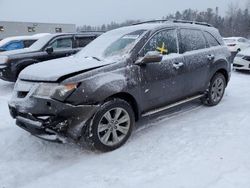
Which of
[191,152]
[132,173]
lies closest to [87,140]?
[132,173]

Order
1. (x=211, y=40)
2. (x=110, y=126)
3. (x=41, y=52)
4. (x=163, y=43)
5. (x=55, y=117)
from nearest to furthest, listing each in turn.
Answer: (x=55, y=117) < (x=110, y=126) < (x=163, y=43) < (x=211, y=40) < (x=41, y=52)

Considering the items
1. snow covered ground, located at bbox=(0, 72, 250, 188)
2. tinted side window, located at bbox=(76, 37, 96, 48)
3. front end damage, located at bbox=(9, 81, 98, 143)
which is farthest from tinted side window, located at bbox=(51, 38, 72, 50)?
front end damage, located at bbox=(9, 81, 98, 143)

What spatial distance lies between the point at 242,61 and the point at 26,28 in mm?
39732

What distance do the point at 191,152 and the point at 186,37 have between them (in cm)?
236

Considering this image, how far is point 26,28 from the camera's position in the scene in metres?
44.5

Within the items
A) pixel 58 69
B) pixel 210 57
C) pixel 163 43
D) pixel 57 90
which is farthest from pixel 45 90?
pixel 210 57

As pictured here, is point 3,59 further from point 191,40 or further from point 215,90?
point 215,90

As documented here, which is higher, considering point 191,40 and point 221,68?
point 191,40

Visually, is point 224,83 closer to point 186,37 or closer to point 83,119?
point 186,37

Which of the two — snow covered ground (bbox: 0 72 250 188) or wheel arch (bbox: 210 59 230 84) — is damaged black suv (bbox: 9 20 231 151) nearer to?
wheel arch (bbox: 210 59 230 84)

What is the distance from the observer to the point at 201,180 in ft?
11.0

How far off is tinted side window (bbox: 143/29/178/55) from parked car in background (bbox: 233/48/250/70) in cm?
635

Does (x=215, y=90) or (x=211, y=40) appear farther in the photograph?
(x=215, y=90)

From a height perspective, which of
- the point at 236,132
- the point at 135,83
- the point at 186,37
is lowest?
the point at 236,132
